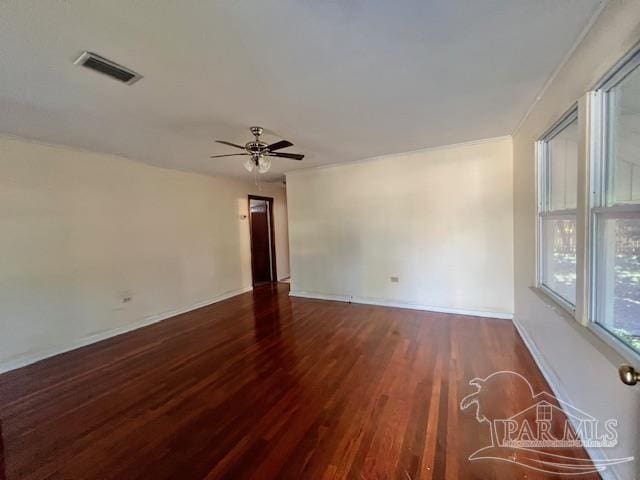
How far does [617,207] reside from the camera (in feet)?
4.37

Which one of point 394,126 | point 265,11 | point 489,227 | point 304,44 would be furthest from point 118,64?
point 489,227

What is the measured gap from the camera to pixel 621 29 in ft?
4.08

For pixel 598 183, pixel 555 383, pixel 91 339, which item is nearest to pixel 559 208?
pixel 598 183

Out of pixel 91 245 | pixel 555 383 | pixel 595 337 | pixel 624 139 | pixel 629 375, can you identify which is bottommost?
pixel 555 383

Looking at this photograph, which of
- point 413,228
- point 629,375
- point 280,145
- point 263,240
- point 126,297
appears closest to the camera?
point 629,375

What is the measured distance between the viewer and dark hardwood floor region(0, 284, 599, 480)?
1.54 metres

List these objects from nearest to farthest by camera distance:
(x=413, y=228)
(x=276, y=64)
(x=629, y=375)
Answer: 1. (x=629, y=375)
2. (x=276, y=64)
3. (x=413, y=228)

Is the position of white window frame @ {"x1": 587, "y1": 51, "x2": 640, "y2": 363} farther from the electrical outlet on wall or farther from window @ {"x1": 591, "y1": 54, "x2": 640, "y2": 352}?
the electrical outlet on wall

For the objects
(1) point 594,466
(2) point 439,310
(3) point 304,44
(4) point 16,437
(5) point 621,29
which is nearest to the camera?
(5) point 621,29

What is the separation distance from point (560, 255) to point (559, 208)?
1.27 ft

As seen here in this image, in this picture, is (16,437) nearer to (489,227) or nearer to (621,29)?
(621,29)

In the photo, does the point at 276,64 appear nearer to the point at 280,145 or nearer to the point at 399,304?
the point at 280,145

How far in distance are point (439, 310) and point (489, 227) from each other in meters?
1.39

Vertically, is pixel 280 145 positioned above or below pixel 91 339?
above
